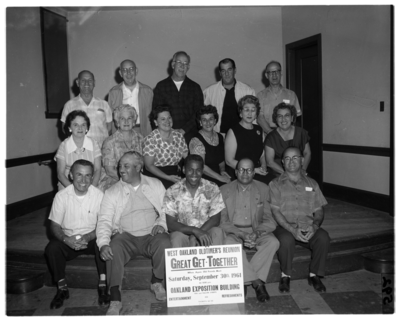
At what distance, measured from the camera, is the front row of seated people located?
302cm

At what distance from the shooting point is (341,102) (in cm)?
521

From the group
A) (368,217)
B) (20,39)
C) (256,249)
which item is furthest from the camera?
(20,39)

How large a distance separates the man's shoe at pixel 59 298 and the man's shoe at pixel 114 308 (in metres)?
0.43

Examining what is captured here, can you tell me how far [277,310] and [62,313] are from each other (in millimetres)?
1518

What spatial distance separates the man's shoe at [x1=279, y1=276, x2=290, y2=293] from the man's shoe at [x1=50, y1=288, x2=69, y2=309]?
5.35 feet

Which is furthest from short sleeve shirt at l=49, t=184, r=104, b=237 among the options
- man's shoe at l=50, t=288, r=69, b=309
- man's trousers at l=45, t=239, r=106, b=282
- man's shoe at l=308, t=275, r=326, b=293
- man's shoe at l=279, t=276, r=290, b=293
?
man's shoe at l=308, t=275, r=326, b=293

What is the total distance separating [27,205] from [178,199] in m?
2.71

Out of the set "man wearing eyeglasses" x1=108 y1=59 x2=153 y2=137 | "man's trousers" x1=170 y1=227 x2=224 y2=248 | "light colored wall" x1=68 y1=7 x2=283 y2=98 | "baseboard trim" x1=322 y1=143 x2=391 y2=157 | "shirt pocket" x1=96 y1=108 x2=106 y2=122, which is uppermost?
"light colored wall" x1=68 y1=7 x2=283 y2=98

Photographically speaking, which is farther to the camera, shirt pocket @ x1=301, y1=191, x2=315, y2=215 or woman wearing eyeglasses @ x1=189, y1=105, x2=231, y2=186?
woman wearing eyeglasses @ x1=189, y1=105, x2=231, y2=186

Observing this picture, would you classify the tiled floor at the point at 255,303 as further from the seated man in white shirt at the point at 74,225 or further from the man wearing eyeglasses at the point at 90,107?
the man wearing eyeglasses at the point at 90,107

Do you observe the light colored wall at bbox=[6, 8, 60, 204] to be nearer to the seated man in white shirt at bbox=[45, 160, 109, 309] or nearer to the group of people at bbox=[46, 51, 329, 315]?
the group of people at bbox=[46, 51, 329, 315]

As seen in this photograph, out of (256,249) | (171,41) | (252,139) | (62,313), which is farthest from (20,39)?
(256,249)

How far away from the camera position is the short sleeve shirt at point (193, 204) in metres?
3.18

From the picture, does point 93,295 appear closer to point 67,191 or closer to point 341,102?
point 67,191
